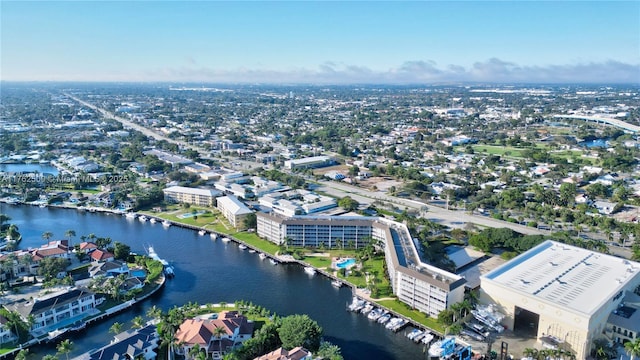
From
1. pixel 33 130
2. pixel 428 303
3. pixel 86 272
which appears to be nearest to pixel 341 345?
pixel 428 303

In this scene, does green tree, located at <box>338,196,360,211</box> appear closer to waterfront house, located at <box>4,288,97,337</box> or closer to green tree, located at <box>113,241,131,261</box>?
green tree, located at <box>113,241,131,261</box>

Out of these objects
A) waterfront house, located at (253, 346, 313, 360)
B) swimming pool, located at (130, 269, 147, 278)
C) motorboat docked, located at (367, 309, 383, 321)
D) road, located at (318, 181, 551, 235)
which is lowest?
motorboat docked, located at (367, 309, 383, 321)

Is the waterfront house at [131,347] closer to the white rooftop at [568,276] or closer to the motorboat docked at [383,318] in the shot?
the motorboat docked at [383,318]

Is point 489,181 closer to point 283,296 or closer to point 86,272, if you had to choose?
point 283,296

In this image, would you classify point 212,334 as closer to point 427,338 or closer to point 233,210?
point 427,338

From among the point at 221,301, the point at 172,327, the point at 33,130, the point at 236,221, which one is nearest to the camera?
the point at 172,327

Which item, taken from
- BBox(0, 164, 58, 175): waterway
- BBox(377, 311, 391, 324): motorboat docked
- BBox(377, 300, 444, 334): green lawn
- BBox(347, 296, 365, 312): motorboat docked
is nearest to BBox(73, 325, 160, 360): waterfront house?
BBox(347, 296, 365, 312): motorboat docked

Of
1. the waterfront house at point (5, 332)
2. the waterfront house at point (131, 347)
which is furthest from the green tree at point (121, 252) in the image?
the waterfront house at point (131, 347)
